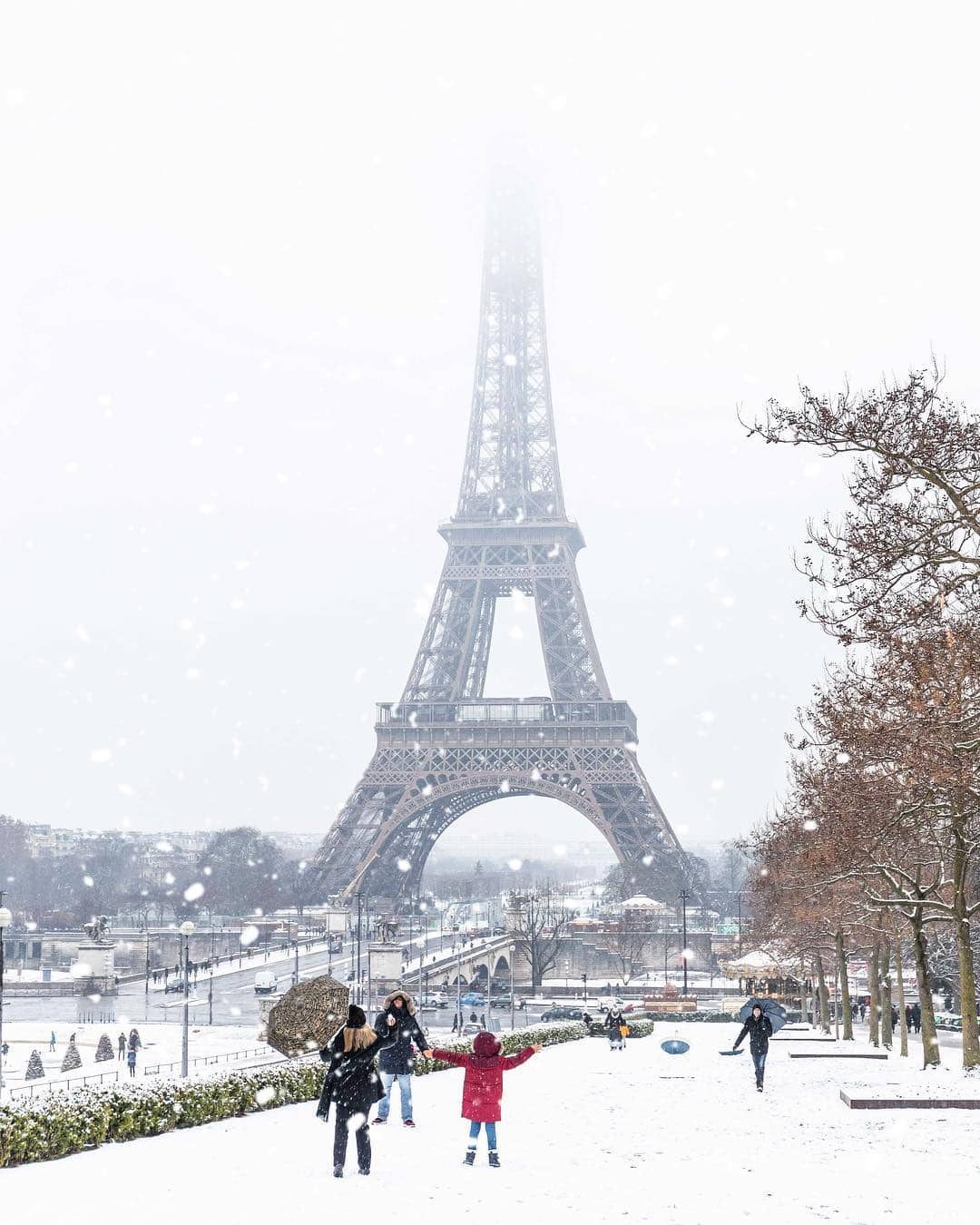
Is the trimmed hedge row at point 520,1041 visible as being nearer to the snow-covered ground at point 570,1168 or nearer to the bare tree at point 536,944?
the snow-covered ground at point 570,1168

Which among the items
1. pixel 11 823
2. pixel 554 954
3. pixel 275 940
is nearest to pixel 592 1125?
pixel 554 954

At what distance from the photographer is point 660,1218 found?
11.0m

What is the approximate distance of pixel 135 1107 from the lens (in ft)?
49.6

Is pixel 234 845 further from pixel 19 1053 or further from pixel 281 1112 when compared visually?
pixel 281 1112

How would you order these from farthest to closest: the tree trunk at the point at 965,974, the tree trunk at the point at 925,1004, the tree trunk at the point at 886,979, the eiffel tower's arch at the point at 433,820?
the eiffel tower's arch at the point at 433,820
the tree trunk at the point at 886,979
the tree trunk at the point at 925,1004
the tree trunk at the point at 965,974

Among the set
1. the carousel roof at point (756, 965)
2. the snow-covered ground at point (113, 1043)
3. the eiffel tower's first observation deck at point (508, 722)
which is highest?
the eiffel tower's first observation deck at point (508, 722)

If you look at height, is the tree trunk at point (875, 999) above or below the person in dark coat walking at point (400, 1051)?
below

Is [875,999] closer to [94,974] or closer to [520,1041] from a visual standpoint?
[520,1041]

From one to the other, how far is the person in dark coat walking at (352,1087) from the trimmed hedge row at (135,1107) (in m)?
3.13

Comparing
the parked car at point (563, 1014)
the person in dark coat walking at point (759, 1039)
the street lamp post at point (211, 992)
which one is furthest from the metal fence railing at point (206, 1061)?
the person in dark coat walking at point (759, 1039)

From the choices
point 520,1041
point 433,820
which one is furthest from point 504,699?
point 520,1041

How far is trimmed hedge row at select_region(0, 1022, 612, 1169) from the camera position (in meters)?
13.2

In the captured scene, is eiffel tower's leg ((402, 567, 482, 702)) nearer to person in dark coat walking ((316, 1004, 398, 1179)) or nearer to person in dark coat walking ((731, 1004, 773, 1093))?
person in dark coat walking ((731, 1004, 773, 1093))

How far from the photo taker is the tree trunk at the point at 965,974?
74.3 ft
